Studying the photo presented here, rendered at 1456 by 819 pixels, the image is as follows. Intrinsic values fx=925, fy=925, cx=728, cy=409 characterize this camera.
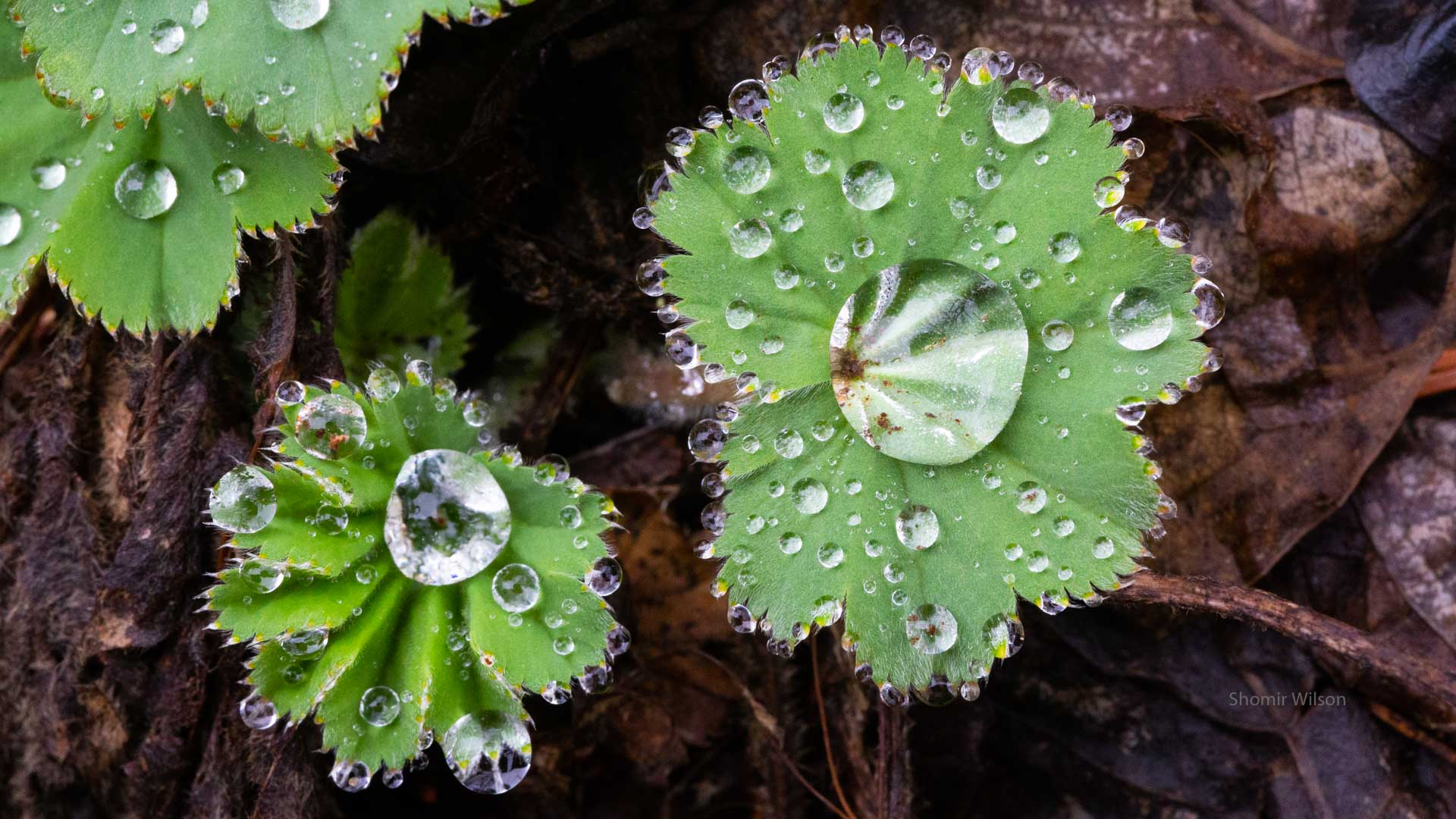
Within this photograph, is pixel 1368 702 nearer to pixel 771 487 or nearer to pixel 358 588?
pixel 771 487

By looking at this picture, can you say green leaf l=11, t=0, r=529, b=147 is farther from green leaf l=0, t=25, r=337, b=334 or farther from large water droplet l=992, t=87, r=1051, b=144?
large water droplet l=992, t=87, r=1051, b=144

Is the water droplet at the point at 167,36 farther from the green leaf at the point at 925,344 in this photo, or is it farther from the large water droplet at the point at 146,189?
the green leaf at the point at 925,344

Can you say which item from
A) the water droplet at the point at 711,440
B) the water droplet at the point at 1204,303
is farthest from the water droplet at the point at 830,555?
the water droplet at the point at 1204,303

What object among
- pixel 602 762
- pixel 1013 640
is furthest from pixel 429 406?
pixel 1013 640

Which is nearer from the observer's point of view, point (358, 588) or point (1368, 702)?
point (358, 588)

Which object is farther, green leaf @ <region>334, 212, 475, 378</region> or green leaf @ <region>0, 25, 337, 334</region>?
green leaf @ <region>334, 212, 475, 378</region>

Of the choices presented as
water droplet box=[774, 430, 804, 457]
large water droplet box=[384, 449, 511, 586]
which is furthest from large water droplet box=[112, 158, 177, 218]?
water droplet box=[774, 430, 804, 457]
